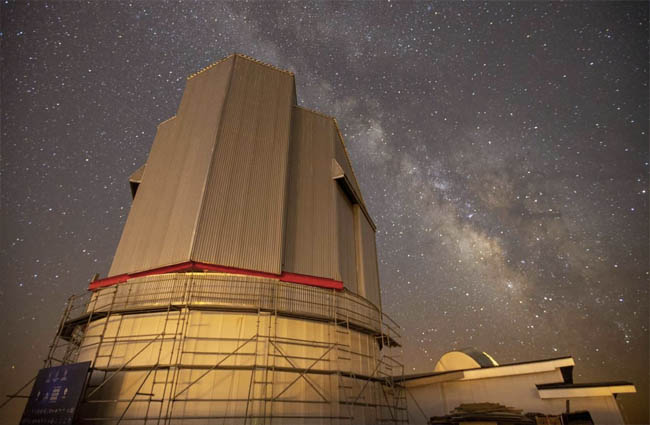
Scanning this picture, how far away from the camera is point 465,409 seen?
46.1 ft

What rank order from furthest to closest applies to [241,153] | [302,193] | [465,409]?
[302,193]
[241,153]
[465,409]

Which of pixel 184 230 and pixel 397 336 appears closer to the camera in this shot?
pixel 184 230

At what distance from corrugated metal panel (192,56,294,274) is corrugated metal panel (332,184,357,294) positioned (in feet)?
11.5

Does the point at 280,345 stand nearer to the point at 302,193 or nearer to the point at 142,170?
the point at 302,193

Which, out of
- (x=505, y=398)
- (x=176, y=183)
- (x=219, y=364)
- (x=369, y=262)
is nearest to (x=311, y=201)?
(x=369, y=262)

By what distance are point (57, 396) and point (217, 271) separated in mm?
6252

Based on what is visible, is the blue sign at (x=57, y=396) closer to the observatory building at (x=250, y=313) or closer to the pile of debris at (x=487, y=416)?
the observatory building at (x=250, y=313)

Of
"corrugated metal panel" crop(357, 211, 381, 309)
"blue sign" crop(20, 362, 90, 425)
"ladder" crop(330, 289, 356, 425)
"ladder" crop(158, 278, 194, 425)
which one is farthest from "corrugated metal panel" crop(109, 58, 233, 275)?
"corrugated metal panel" crop(357, 211, 381, 309)

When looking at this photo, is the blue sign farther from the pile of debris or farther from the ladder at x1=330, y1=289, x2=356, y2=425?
the pile of debris

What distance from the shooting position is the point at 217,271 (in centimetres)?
1396

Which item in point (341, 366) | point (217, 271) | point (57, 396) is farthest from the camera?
point (217, 271)

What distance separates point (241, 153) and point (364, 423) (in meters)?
13.1

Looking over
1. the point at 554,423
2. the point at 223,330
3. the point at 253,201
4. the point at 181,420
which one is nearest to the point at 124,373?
the point at 181,420

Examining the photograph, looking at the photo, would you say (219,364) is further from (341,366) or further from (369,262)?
(369,262)
